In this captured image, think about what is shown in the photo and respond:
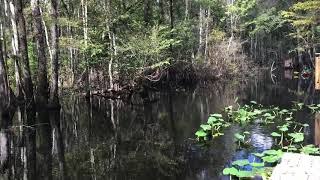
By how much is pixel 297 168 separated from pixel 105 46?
1726 cm

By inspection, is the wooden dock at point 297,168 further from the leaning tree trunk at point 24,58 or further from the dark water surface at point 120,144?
the leaning tree trunk at point 24,58

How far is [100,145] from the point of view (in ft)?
36.6

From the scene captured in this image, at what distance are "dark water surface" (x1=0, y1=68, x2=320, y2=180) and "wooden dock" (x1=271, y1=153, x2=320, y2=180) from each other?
216 cm

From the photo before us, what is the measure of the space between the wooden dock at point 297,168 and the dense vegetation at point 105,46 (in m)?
5.89

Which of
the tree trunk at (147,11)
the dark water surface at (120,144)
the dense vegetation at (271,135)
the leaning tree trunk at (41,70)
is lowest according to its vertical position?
the dark water surface at (120,144)

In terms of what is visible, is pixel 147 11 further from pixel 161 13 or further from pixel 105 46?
pixel 105 46

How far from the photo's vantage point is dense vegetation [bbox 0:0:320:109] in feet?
54.2

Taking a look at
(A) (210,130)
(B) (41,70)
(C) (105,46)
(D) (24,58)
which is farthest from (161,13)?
(A) (210,130)

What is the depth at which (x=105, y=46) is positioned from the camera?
2194cm

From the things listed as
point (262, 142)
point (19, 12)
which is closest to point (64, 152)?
point (262, 142)

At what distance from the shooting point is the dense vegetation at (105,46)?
16516 millimetres

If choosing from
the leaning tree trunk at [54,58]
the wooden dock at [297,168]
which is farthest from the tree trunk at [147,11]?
the wooden dock at [297,168]

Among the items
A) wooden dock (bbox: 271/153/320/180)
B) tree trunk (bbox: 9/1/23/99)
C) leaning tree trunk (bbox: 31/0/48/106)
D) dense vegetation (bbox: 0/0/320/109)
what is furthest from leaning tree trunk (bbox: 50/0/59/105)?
wooden dock (bbox: 271/153/320/180)

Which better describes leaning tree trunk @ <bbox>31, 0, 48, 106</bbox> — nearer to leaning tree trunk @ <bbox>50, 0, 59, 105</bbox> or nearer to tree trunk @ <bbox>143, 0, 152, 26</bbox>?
leaning tree trunk @ <bbox>50, 0, 59, 105</bbox>
